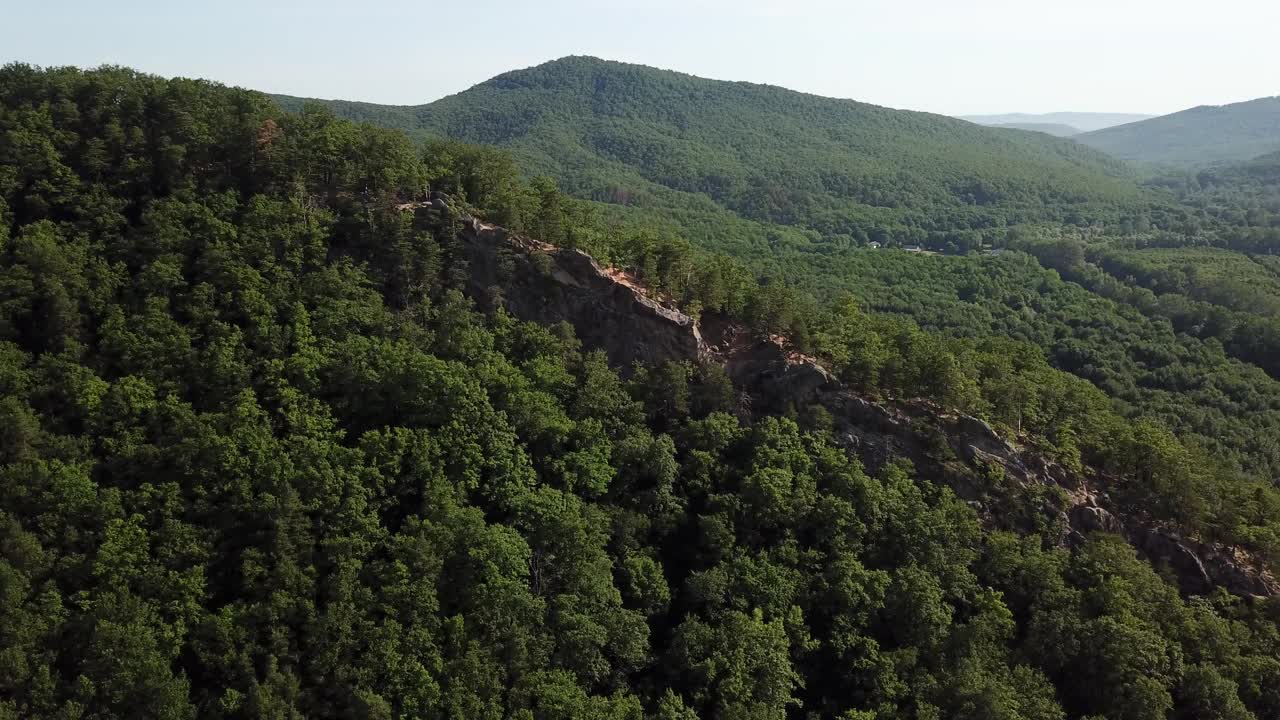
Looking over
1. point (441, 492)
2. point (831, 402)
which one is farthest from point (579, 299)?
point (831, 402)

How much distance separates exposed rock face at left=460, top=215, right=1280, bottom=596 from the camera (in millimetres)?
51031

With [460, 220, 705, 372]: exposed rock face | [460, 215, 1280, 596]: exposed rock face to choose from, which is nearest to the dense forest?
[460, 215, 1280, 596]: exposed rock face

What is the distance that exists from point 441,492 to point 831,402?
26565mm

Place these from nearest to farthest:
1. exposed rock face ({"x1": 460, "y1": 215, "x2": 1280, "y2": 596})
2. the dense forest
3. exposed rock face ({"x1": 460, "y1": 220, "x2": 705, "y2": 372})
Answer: the dense forest < exposed rock face ({"x1": 460, "y1": 215, "x2": 1280, "y2": 596}) < exposed rock face ({"x1": 460, "y1": 220, "x2": 705, "y2": 372})

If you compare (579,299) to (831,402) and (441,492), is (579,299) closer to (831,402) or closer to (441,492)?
(441,492)

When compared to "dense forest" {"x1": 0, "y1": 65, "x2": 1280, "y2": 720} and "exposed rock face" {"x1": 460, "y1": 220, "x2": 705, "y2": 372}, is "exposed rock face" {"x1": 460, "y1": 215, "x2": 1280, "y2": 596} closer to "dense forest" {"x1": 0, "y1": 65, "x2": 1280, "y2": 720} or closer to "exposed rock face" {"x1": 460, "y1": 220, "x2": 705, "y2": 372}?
"exposed rock face" {"x1": 460, "y1": 220, "x2": 705, "y2": 372}

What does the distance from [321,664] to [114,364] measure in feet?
80.4

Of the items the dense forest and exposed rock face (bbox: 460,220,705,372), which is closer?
the dense forest

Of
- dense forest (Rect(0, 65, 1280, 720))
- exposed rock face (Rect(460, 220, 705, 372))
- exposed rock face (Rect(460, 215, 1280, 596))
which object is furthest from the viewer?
exposed rock face (Rect(460, 220, 705, 372))

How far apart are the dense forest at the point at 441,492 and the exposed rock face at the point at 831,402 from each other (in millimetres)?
1673

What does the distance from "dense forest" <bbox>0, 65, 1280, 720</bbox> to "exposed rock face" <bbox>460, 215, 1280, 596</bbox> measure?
1673mm

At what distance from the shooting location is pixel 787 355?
57.2 meters

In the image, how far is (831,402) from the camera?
54.2 metres

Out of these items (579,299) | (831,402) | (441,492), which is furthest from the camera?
(579,299)
